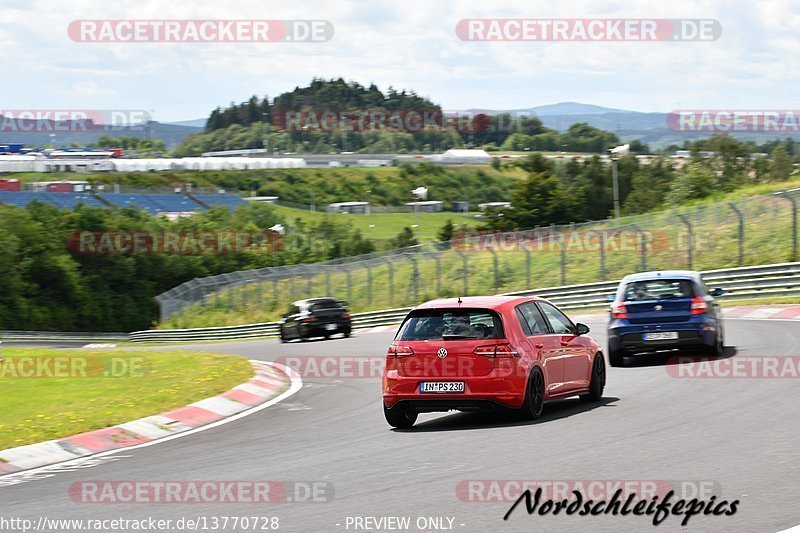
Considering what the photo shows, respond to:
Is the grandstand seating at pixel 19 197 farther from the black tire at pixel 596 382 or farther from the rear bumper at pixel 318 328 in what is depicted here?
the black tire at pixel 596 382

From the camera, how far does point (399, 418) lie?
12492 millimetres

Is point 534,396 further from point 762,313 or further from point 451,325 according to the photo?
point 762,313

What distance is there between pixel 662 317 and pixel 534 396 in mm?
6399

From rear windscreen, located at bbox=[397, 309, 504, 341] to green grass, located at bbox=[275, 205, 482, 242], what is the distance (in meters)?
114

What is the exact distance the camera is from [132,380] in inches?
760

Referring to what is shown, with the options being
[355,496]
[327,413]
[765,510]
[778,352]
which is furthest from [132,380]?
[765,510]

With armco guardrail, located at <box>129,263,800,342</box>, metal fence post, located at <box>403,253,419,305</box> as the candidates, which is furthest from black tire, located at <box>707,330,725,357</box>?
metal fence post, located at <box>403,253,419,305</box>

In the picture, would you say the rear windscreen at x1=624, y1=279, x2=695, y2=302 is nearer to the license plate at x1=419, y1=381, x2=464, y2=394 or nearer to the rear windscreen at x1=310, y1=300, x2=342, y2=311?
the license plate at x1=419, y1=381, x2=464, y2=394

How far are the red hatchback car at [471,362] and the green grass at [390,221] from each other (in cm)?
11380

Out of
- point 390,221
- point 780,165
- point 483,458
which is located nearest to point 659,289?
point 483,458

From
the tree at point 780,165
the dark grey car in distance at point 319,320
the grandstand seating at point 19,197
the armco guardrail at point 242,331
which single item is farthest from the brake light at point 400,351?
the grandstand seating at point 19,197

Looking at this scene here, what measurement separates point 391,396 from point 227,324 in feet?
160

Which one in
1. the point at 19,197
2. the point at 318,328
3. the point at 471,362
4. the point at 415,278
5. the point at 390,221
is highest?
the point at 19,197

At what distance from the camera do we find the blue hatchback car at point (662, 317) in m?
17.9
